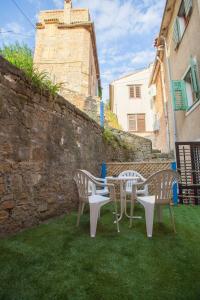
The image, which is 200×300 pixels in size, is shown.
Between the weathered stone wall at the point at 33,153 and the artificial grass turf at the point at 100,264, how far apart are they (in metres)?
0.38

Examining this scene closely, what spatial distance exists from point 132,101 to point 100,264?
1472 centimetres

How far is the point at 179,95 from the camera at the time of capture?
646 cm

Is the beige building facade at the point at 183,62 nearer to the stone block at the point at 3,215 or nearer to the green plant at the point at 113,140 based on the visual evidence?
the green plant at the point at 113,140

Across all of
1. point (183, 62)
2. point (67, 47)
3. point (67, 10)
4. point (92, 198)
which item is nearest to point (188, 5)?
point (183, 62)

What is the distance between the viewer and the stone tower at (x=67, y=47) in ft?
36.5

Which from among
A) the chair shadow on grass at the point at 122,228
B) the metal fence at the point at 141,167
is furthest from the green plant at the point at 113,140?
the chair shadow on grass at the point at 122,228

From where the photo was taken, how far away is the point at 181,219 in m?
3.32

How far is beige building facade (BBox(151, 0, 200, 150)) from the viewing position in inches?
212

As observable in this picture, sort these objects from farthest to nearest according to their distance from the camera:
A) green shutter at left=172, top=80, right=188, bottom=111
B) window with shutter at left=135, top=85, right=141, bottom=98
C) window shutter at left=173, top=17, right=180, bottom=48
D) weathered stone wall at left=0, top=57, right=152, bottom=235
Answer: window with shutter at left=135, top=85, right=141, bottom=98, window shutter at left=173, top=17, right=180, bottom=48, green shutter at left=172, top=80, right=188, bottom=111, weathered stone wall at left=0, top=57, right=152, bottom=235

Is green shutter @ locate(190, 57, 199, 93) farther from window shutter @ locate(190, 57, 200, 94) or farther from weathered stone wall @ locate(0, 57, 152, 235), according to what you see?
weathered stone wall @ locate(0, 57, 152, 235)

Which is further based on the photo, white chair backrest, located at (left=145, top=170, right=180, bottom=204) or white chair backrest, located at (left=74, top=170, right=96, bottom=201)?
white chair backrest, located at (left=74, top=170, right=96, bottom=201)

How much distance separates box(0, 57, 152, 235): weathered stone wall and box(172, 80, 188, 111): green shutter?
13.3ft

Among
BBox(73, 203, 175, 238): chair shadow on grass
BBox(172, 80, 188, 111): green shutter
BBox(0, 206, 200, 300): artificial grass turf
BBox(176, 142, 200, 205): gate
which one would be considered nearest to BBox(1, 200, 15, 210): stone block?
BBox(0, 206, 200, 300): artificial grass turf

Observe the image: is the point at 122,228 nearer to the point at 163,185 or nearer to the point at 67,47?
the point at 163,185
